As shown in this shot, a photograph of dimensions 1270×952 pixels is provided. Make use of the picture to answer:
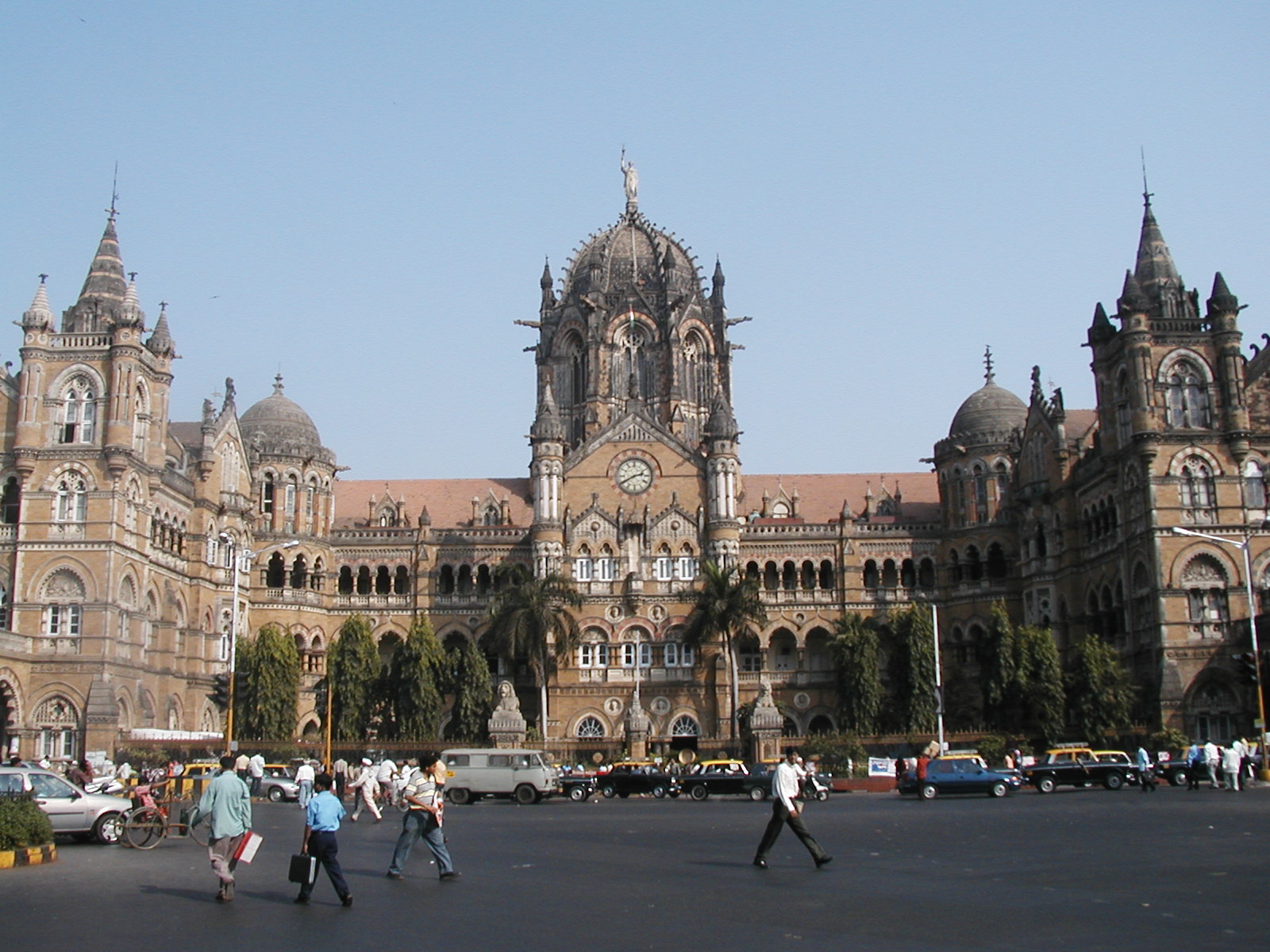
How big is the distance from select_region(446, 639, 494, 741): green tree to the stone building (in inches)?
181

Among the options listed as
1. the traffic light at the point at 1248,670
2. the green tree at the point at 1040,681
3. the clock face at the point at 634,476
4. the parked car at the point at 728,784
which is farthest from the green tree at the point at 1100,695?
the clock face at the point at 634,476

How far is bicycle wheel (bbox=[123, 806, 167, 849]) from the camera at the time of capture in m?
28.0

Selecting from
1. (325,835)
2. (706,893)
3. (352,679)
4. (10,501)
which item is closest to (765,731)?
(352,679)

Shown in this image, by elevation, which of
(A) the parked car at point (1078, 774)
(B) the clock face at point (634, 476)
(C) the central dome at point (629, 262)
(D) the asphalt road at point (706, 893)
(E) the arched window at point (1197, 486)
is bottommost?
(D) the asphalt road at point (706, 893)

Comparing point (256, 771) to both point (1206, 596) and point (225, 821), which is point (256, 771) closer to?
point (225, 821)

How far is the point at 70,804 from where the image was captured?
94.1 feet

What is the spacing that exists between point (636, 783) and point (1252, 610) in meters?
23.1

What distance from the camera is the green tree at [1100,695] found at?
198 feet

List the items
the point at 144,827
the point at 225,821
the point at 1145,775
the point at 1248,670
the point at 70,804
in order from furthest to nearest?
the point at 1145,775
the point at 1248,670
the point at 70,804
the point at 144,827
the point at 225,821

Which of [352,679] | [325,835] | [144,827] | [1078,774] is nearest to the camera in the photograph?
[325,835]


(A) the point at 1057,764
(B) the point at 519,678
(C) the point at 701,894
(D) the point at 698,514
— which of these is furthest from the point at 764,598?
(C) the point at 701,894

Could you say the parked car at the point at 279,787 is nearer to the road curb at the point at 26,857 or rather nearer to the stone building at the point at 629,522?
the stone building at the point at 629,522

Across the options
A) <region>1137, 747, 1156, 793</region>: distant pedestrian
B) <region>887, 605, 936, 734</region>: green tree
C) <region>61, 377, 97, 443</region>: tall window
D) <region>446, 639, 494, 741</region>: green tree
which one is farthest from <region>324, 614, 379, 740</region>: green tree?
<region>1137, 747, 1156, 793</region>: distant pedestrian

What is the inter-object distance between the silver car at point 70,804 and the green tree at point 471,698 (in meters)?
39.8
